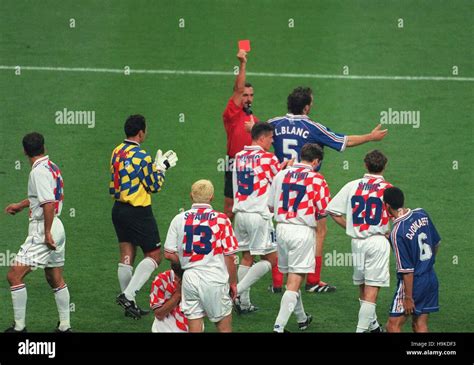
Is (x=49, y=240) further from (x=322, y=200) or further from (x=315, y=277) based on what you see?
(x=315, y=277)

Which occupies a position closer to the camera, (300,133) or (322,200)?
(322,200)

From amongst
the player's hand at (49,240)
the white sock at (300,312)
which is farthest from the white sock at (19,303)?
the white sock at (300,312)

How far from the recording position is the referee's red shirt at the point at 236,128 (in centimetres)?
1541

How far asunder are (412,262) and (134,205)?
350 cm

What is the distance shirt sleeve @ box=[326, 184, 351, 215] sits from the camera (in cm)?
1317

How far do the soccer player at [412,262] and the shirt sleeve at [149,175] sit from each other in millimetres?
2875

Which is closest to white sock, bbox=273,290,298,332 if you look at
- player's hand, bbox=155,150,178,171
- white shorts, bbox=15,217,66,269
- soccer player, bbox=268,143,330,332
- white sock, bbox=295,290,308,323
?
soccer player, bbox=268,143,330,332

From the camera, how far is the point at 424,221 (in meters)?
12.4

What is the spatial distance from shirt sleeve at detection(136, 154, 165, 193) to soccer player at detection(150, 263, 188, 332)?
184 centimetres

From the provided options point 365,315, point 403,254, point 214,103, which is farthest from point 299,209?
point 214,103

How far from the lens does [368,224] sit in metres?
13.1

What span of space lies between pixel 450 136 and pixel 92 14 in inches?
330
